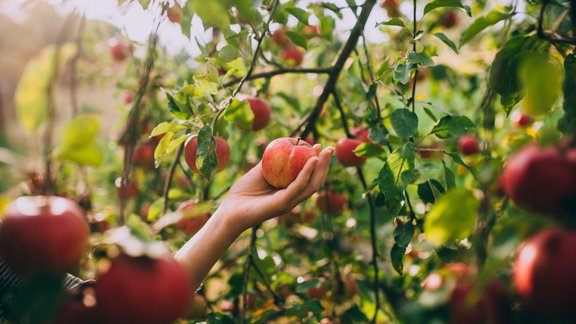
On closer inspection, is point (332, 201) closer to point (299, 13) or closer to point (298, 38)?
point (298, 38)

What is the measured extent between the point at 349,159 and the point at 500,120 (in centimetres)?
114

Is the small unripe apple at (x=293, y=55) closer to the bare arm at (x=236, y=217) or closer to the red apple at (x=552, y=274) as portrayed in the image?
the bare arm at (x=236, y=217)

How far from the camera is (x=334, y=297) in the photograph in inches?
62.7

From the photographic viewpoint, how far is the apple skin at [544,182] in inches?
16.4

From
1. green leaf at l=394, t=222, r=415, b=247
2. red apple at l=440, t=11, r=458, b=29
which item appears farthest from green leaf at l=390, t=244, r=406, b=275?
red apple at l=440, t=11, r=458, b=29

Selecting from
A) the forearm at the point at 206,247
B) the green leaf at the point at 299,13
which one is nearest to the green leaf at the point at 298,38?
the green leaf at the point at 299,13

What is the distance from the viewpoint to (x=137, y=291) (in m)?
0.46

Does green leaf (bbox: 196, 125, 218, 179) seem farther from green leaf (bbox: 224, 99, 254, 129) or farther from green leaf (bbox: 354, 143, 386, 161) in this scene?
→ green leaf (bbox: 354, 143, 386, 161)

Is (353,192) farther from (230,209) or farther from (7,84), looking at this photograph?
(7,84)

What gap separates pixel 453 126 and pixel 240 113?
0.54 m

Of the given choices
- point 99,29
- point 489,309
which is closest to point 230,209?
point 489,309

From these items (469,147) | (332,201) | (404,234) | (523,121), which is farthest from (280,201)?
(523,121)

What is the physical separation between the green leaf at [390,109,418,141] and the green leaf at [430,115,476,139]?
0.12m

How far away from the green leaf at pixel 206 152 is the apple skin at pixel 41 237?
0.55m
